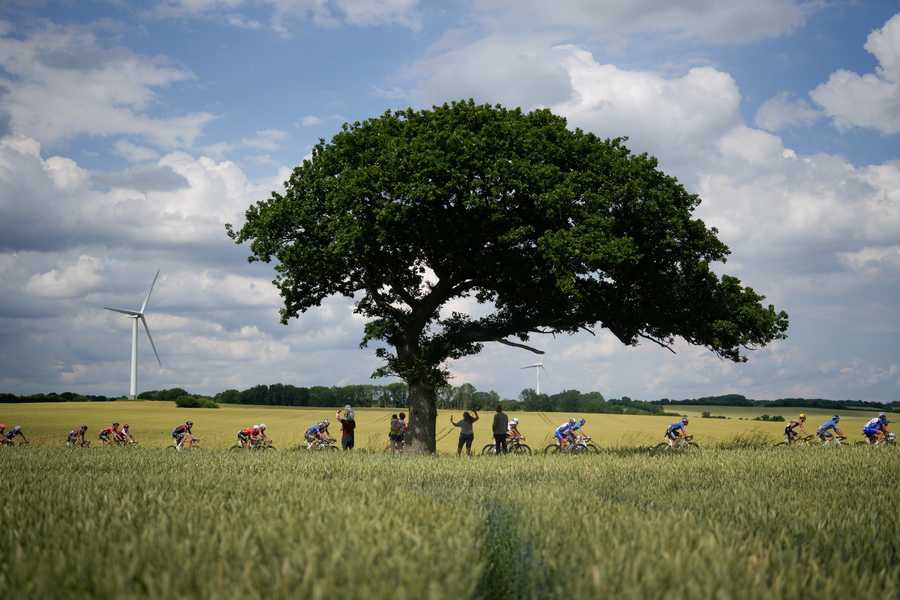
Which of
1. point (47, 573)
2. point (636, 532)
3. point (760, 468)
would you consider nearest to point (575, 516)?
point (636, 532)

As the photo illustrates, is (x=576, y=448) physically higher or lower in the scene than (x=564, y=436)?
lower

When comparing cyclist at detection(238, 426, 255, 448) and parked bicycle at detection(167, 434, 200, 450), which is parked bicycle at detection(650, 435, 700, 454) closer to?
cyclist at detection(238, 426, 255, 448)

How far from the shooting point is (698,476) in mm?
16438

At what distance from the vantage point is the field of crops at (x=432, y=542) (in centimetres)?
471

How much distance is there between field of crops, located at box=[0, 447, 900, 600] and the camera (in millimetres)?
4715

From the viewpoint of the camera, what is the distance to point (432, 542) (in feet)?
19.9

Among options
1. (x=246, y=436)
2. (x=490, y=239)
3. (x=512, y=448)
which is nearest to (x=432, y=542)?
(x=490, y=239)

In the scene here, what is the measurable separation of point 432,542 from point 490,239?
900 inches

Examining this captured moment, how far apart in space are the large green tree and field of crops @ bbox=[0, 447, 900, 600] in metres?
14.4

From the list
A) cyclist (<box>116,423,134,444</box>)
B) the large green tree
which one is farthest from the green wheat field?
cyclist (<box>116,423,134,444</box>)

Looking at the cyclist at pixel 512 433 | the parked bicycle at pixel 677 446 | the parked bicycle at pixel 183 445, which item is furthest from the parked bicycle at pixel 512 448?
the parked bicycle at pixel 183 445

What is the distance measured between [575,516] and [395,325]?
25.9m

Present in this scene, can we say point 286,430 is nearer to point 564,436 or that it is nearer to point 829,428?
point 564,436

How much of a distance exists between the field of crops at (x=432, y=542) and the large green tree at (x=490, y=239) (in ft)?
47.3
